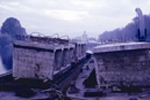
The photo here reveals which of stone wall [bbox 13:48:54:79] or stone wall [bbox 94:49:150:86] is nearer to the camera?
stone wall [bbox 94:49:150:86]

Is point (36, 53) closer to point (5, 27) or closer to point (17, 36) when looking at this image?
point (17, 36)

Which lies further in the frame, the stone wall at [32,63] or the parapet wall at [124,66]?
the stone wall at [32,63]

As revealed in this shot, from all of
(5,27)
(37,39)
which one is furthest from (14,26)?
(37,39)

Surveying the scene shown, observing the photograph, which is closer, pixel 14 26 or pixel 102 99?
pixel 102 99

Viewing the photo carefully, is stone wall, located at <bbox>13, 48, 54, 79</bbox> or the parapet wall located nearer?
the parapet wall

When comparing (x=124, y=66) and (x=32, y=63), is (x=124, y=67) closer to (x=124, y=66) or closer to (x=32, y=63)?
(x=124, y=66)

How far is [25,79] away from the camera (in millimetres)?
12391

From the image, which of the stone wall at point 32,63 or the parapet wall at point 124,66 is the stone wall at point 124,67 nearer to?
the parapet wall at point 124,66

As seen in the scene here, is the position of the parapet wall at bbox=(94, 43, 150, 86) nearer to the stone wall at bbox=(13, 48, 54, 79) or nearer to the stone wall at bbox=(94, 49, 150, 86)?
the stone wall at bbox=(94, 49, 150, 86)

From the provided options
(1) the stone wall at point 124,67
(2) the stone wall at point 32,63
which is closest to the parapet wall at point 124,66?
(1) the stone wall at point 124,67

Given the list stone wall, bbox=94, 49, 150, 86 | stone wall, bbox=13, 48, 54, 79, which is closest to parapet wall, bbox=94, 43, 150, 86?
stone wall, bbox=94, 49, 150, 86

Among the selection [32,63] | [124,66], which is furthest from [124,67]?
[32,63]

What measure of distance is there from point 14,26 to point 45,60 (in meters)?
153

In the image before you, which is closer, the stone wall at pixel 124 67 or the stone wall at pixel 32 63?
the stone wall at pixel 124 67
